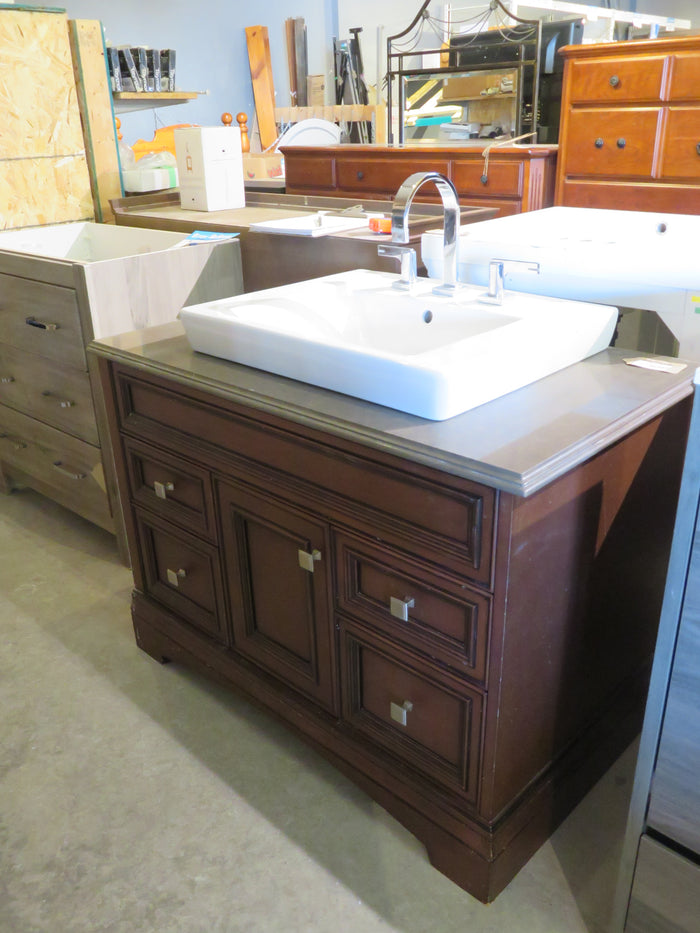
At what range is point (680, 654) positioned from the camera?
1002 mm

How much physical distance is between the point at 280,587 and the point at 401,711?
0.33 m

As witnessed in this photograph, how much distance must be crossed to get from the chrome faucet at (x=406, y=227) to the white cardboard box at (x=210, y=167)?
1.24 metres

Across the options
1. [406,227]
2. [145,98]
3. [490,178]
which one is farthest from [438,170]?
[406,227]

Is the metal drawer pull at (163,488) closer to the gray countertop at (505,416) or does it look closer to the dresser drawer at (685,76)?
the gray countertop at (505,416)

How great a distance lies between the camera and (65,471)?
2391 millimetres

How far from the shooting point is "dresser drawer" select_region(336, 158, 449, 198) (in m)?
3.21

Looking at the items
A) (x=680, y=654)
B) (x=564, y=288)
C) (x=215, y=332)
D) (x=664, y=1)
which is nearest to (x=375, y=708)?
(x=680, y=654)

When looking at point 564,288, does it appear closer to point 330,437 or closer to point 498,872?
point 330,437

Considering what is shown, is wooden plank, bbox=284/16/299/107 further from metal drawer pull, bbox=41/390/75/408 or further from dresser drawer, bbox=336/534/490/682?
dresser drawer, bbox=336/534/490/682

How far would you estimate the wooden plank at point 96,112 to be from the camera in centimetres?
262

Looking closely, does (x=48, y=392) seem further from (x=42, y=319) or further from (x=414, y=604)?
(x=414, y=604)

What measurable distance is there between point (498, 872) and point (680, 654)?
53 cm

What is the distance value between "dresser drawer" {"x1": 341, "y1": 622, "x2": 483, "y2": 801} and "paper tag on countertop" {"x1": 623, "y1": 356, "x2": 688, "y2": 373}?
2.03 feet

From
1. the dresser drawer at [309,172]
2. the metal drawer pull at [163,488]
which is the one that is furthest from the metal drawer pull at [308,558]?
the dresser drawer at [309,172]
